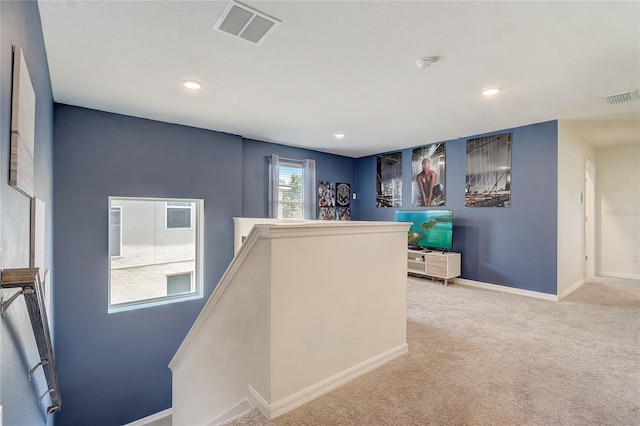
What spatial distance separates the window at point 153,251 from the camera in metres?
3.98

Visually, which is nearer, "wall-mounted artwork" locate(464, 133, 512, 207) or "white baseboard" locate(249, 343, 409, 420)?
"white baseboard" locate(249, 343, 409, 420)

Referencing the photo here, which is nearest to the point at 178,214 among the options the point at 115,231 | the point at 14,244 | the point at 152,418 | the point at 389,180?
the point at 115,231

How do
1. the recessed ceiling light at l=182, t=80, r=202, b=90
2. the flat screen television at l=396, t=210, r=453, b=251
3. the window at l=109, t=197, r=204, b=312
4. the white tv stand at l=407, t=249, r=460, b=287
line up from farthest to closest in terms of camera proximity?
the flat screen television at l=396, t=210, r=453, b=251, the white tv stand at l=407, t=249, r=460, b=287, the window at l=109, t=197, r=204, b=312, the recessed ceiling light at l=182, t=80, r=202, b=90

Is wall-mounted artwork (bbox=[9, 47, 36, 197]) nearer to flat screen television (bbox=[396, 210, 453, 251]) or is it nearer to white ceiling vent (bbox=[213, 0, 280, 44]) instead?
white ceiling vent (bbox=[213, 0, 280, 44])

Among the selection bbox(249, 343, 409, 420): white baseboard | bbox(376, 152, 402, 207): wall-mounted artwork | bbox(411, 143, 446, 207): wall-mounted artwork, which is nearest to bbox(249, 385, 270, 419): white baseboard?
bbox(249, 343, 409, 420): white baseboard

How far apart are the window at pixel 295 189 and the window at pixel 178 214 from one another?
149 centimetres

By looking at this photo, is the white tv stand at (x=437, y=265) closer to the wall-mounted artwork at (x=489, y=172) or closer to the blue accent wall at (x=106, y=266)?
the wall-mounted artwork at (x=489, y=172)

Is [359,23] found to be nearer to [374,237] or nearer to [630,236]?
[374,237]

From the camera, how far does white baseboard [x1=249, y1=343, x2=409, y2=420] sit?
1560 millimetres

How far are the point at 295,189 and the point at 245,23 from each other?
3.90 metres

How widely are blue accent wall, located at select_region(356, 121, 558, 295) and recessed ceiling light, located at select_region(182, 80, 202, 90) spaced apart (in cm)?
404

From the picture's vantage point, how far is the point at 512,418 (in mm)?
1589

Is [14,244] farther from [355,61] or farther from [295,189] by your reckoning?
[295,189]

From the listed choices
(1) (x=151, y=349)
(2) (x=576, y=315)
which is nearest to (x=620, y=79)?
(2) (x=576, y=315)
